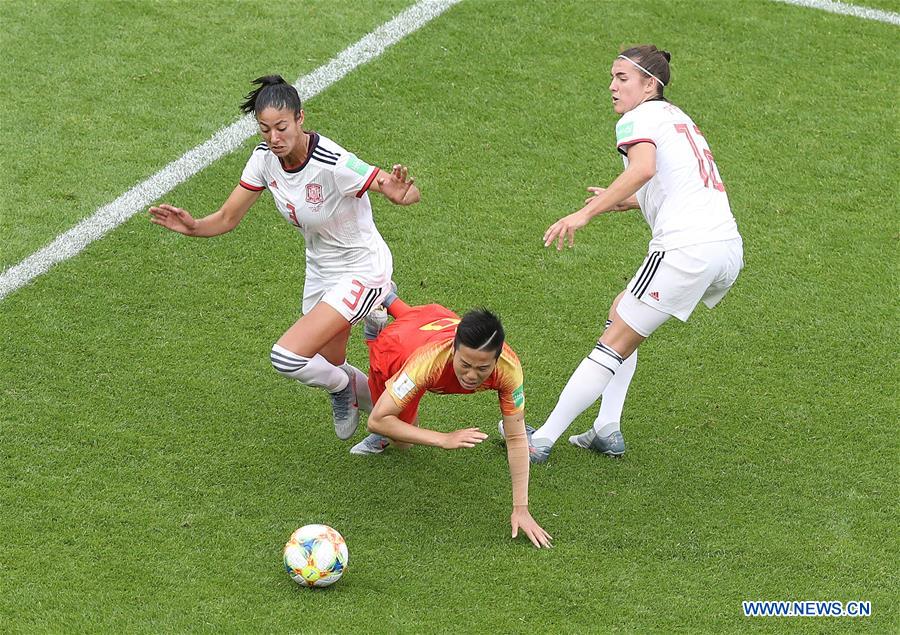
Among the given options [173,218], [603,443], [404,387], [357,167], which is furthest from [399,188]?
[603,443]

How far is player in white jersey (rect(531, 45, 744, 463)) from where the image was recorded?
6.09 m

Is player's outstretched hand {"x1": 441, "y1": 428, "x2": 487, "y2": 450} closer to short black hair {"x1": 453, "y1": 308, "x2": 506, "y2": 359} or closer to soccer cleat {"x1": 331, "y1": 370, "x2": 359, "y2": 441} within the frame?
short black hair {"x1": 453, "y1": 308, "x2": 506, "y2": 359}

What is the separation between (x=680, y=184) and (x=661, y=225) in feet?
0.75

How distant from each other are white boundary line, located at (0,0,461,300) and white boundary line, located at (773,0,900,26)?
317 centimetres

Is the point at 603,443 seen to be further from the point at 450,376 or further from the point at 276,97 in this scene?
the point at 276,97

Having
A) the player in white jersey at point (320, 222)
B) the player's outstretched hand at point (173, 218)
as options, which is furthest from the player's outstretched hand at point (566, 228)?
the player's outstretched hand at point (173, 218)

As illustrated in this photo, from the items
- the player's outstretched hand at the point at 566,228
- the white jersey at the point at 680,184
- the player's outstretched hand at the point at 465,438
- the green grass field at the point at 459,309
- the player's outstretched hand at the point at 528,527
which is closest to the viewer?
the player's outstretched hand at the point at 465,438

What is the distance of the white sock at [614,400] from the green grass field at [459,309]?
236mm

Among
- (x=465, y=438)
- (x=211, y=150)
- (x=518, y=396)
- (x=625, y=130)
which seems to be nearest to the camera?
(x=465, y=438)

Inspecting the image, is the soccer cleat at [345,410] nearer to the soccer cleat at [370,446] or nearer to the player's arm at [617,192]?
the soccer cleat at [370,446]

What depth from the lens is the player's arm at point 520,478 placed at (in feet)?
18.7

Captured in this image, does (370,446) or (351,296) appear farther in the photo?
(370,446)

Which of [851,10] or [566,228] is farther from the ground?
[566,228]

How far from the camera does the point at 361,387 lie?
666 cm
